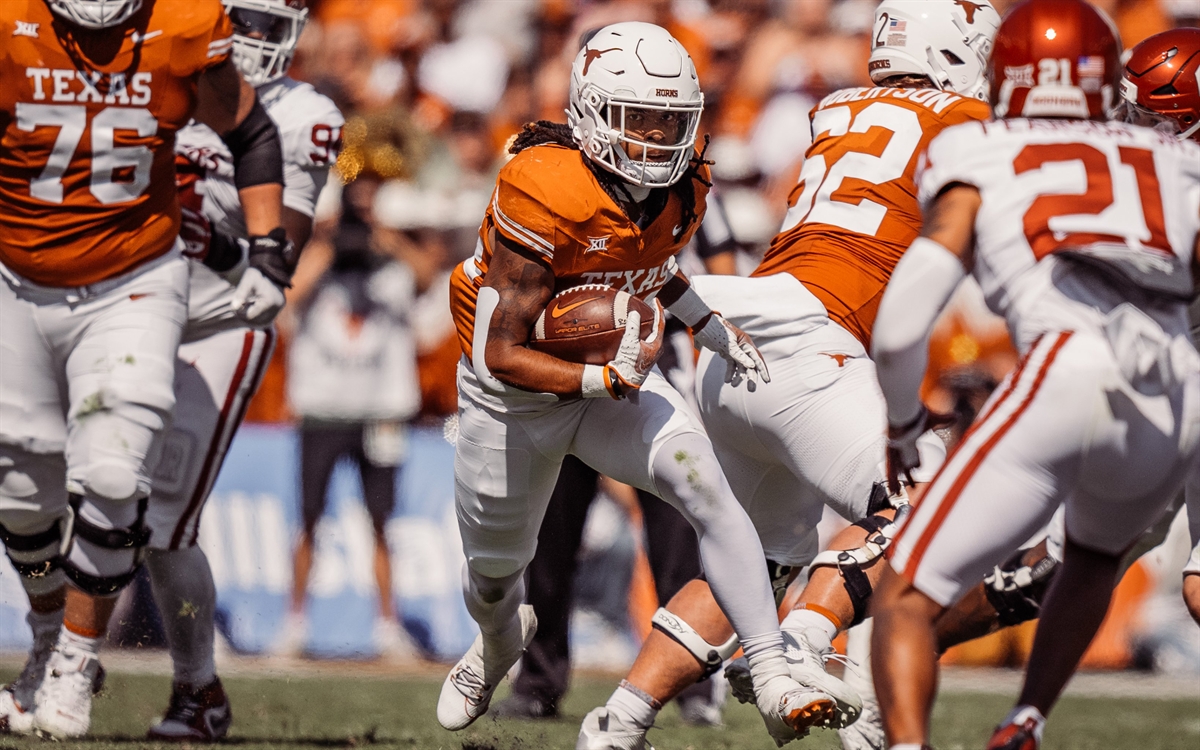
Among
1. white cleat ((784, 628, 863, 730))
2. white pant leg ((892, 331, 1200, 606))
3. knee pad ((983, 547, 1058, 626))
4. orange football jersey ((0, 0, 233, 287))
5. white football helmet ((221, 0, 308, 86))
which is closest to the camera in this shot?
white pant leg ((892, 331, 1200, 606))

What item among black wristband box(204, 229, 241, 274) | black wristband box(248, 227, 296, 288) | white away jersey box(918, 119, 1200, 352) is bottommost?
black wristband box(204, 229, 241, 274)

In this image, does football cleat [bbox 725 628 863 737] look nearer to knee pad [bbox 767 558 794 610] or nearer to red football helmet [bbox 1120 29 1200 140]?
knee pad [bbox 767 558 794 610]

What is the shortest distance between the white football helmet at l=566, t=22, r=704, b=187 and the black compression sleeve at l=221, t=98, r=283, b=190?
4.90ft

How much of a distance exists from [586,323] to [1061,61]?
4.38 feet

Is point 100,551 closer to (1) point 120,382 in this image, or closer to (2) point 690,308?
(1) point 120,382

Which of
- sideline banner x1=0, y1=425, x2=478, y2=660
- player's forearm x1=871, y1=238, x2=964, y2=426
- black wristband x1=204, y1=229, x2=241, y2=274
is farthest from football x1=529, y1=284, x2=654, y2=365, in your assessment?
sideline banner x1=0, y1=425, x2=478, y2=660

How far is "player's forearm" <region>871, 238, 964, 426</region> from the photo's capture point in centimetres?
320

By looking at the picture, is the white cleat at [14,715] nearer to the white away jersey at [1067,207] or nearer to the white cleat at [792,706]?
the white cleat at [792,706]

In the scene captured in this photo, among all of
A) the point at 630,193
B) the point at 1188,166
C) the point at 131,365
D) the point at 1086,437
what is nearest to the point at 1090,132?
the point at 1188,166

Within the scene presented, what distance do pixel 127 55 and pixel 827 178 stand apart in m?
2.11

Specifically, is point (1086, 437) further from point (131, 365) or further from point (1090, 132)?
point (131, 365)

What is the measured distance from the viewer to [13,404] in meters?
4.73

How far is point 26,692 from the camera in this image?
193 inches

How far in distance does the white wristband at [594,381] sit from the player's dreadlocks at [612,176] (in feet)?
1.52
